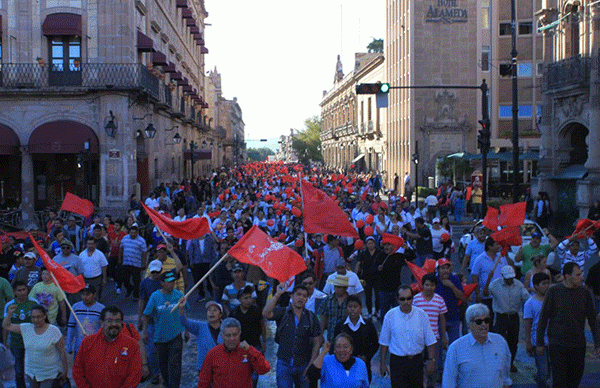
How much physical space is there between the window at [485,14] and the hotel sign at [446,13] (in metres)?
1.27

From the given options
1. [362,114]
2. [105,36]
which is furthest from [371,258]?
[362,114]

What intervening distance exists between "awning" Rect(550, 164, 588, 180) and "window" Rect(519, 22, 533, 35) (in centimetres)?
2119

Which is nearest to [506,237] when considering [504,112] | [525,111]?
[504,112]

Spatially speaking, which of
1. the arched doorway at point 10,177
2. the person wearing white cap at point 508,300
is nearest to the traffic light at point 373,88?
the person wearing white cap at point 508,300

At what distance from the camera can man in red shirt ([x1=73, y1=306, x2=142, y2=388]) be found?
248 inches

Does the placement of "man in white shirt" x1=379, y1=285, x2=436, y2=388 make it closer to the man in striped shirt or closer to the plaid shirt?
the man in striped shirt

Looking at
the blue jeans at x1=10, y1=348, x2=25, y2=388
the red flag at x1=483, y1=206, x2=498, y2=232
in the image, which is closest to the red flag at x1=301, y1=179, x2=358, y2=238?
the red flag at x1=483, y1=206, x2=498, y2=232

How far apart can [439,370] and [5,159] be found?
25013mm

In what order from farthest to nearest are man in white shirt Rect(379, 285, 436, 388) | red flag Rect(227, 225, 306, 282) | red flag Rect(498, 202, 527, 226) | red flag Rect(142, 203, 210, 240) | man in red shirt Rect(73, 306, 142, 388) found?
1. red flag Rect(498, 202, 527, 226)
2. red flag Rect(142, 203, 210, 240)
3. red flag Rect(227, 225, 306, 282)
4. man in white shirt Rect(379, 285, 436, 388)
5. man in red shirt Rect(73, 306, 142, 388)

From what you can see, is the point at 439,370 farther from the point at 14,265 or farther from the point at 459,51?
the point at 459,51

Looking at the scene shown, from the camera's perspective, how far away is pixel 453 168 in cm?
3994

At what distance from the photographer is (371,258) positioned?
11.7 metres

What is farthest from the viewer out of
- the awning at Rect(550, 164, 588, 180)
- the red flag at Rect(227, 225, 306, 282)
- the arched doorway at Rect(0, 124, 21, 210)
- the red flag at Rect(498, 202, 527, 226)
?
the arched doorway at Rect(0, 124, 21, 210)

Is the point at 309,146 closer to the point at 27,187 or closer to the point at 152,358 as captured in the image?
the point at 27,187
